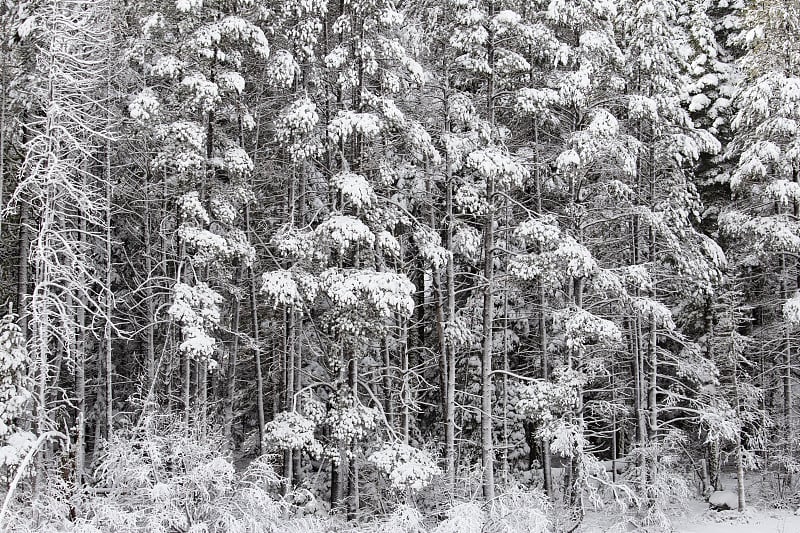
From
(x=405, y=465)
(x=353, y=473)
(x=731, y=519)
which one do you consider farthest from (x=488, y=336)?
(x=731, y=519)

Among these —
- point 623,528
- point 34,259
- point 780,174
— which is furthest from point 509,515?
point 780,174

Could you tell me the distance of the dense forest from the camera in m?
13.8

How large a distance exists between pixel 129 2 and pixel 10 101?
4.61 metres

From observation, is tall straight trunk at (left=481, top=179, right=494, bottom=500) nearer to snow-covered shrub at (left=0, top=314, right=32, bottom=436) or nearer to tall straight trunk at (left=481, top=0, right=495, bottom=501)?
tall straight trunk at (left=481, top=0, right=495, bottom=501)

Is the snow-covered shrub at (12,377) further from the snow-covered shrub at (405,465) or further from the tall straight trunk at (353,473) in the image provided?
the snow-covered shrub at (405,465)

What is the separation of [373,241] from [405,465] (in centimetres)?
479

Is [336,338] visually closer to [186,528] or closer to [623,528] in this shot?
[186,528]

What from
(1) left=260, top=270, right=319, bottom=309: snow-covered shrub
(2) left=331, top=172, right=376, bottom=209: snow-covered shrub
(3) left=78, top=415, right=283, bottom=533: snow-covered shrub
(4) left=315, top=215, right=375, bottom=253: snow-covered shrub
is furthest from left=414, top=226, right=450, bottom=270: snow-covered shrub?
(3) left=78, top=415, right=283, bottom=533: snow-covered shrub

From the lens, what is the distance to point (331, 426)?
1498cm

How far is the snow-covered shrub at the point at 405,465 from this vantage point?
46.5 feet

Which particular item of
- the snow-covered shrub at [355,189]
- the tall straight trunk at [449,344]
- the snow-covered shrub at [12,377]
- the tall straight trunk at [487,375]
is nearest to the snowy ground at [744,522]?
the tall straight trunk at [487,375]

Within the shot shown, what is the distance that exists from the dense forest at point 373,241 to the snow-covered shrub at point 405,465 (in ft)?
0.22

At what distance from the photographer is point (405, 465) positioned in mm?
14305

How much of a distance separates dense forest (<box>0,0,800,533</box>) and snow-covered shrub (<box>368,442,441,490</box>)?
0.07 metres
